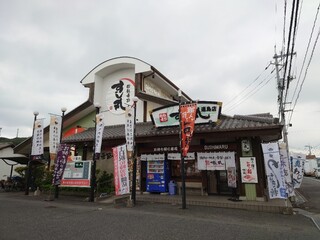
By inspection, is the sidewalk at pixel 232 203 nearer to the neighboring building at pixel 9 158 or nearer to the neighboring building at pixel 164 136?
the neighboring building at pixel 164 136

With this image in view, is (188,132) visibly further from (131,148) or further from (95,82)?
(95,82)

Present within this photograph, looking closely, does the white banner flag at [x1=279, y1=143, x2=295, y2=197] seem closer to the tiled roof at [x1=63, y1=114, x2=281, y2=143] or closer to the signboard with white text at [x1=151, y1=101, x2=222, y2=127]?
the tiled roof at [x1=63, y1=114, x2=281, y2=143]

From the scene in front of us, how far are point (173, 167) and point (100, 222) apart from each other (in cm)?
646

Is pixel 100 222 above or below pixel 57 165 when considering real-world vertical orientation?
below

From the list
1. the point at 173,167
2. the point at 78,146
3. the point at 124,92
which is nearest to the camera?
the point at 173,167

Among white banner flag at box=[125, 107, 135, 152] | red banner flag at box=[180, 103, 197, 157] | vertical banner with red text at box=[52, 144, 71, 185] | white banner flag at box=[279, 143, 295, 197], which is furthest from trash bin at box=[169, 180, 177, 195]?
vertical banner with red text at box=[52, 144, 71, 185]

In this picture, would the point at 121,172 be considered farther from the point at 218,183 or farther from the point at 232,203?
the point at 218,183

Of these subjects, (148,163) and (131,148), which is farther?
(148,163)

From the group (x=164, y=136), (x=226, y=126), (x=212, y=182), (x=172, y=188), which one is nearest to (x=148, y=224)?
(x=164, y=136)

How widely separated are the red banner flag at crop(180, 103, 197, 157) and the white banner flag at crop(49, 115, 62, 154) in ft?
23.7

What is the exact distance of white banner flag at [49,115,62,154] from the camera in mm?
12359

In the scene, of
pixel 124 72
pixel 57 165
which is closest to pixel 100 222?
pixel 57 165

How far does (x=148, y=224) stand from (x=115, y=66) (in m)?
13.0

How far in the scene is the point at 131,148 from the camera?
10281mm
